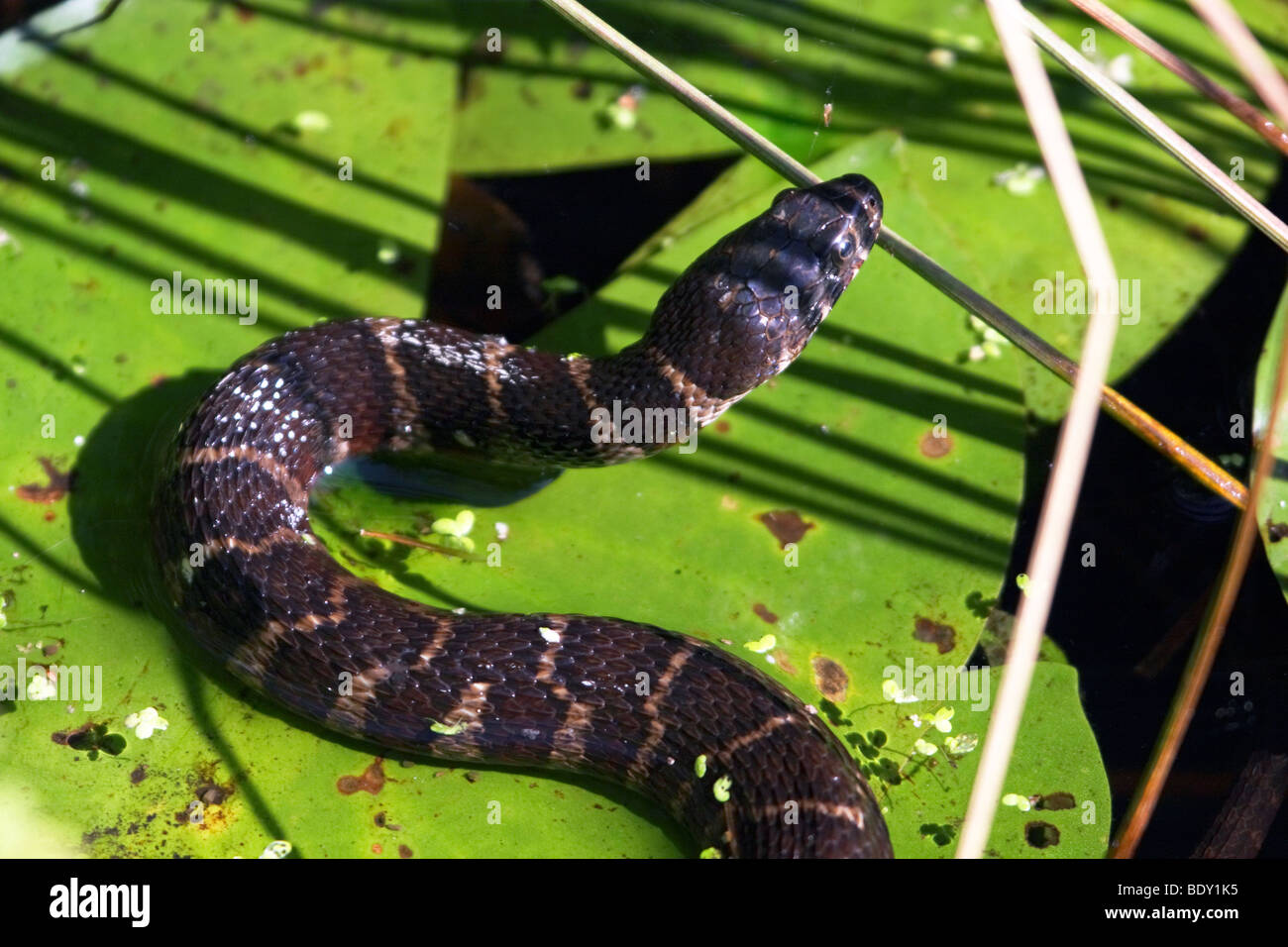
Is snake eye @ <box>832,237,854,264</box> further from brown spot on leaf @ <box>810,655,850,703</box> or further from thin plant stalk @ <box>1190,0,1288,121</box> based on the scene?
thin plant stalk @ <box>1190,0,1288,121</box>

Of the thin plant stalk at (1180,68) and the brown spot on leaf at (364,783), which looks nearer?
the thin plant stalk at (1180,68)

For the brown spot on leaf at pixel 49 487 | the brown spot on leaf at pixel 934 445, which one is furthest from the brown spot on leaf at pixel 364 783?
the brown spot on leaf at pixel 934 445

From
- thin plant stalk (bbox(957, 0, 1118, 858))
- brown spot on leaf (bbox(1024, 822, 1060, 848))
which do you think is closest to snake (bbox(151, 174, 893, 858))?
brown spot on leaf (bbox(1024, 822, 1060, 848))

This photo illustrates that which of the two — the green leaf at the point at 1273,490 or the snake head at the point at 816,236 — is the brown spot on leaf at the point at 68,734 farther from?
the green leaf at the point at 1273,490

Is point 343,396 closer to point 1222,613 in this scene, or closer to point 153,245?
point 153,245

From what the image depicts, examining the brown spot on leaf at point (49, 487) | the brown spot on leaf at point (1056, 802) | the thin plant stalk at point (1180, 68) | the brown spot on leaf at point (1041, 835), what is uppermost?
the thin plant stalk at point (1180, 68)

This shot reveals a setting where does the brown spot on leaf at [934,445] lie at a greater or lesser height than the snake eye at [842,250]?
lesser

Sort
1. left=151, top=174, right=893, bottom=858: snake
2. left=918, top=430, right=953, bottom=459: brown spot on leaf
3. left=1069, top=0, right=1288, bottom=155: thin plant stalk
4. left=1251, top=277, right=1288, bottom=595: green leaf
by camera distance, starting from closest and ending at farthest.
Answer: left=1069, top=0, right=1288, bottom=155: thin plant stalk
left=151, top=174, right=893, bottom=858: snake
left=1251, top=277, right=1288, bottom=595: green leaf
left=918, top=430, right=953, bottom=459: brown spot on leaf
